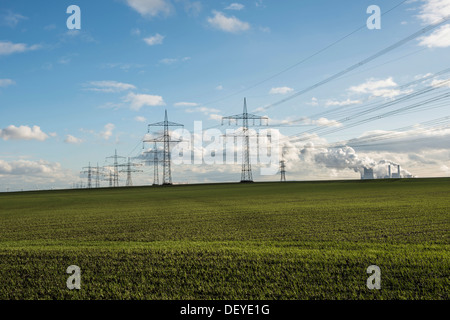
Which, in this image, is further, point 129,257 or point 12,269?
point 129,257

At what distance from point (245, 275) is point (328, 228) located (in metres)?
8.18

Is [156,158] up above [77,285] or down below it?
above

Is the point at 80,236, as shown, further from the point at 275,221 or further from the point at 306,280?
the point at 306,280

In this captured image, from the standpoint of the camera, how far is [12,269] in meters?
9.49

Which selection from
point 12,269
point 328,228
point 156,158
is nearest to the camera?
point 12,269

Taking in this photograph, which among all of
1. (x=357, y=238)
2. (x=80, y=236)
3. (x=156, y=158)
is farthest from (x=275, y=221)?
(x=156, y=158)

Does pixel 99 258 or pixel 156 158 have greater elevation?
pixel 156 158

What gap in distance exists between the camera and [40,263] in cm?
998

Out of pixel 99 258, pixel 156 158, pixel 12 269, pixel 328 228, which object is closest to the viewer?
pixel 12 269

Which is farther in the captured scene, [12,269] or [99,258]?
[99,258]
